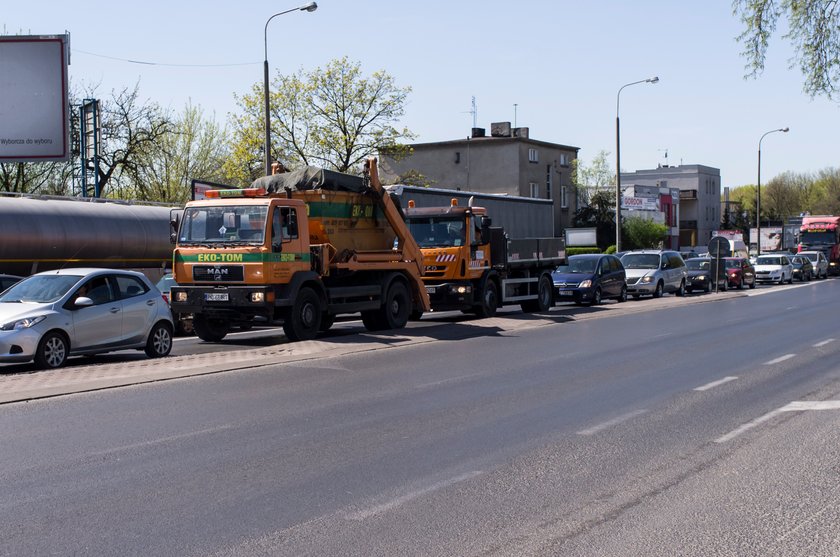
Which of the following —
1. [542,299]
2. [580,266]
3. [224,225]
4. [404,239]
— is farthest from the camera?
[580,266]

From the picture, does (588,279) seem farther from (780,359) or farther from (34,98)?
(34,98)

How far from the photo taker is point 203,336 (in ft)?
65.2

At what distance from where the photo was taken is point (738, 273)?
48.0m

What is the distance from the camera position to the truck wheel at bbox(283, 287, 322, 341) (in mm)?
18750

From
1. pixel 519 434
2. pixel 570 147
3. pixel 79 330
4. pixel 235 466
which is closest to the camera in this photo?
pixel 235 466

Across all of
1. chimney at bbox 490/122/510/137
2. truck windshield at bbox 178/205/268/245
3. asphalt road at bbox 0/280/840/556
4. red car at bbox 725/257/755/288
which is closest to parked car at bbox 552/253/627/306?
truck windshield at bbox 178/205/268/245

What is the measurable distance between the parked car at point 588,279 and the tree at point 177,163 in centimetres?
2723

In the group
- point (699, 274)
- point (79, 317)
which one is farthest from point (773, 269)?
point (79, 317)

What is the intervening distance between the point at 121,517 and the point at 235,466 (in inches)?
62.3

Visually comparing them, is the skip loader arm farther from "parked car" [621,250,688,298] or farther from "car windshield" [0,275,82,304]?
"parked car" [621,250,688,298]

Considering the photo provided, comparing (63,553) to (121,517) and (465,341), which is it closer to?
(121,517)

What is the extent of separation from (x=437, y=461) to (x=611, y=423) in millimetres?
2515

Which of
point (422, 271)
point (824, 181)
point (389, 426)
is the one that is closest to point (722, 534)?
point (389, 426)

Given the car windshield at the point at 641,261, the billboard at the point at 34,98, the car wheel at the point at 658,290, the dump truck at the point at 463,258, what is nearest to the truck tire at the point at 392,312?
the dump truck at the point at 463,258
